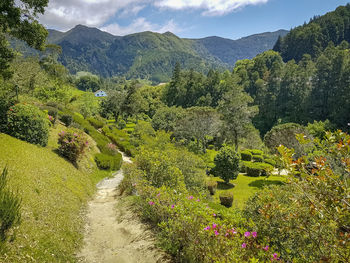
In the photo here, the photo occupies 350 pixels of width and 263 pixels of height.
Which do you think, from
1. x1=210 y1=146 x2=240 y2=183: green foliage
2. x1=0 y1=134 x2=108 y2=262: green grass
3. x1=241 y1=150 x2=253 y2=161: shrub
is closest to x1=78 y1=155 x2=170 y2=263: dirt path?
x1=0 y1=134 x2=108 y2=262: green grass

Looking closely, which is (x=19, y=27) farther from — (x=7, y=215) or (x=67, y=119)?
(x=67, y=119)

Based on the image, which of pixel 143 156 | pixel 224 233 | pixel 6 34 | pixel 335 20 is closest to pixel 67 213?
pixel 143 156

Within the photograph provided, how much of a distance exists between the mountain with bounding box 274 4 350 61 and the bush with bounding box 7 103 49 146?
114 m

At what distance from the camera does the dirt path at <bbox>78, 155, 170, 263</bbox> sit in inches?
252

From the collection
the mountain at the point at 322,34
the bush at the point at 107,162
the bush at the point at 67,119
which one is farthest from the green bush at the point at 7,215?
the mountain at the point at 322,34

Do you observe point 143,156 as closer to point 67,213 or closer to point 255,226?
point 67,213

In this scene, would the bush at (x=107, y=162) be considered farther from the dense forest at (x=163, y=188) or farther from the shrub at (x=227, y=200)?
the shrub at (x=227, y=200)

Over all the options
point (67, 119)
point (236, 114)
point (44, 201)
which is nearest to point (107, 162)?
point (67, 119)

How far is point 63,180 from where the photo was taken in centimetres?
1112

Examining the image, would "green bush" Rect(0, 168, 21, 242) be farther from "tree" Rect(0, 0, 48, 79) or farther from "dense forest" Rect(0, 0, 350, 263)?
"tree" Rect(0, 0, 48, 79)

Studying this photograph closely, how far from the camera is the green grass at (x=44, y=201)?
5.71 meters

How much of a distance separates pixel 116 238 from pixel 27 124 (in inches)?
329

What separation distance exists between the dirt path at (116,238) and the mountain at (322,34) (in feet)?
376

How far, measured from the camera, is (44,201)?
8023mm
